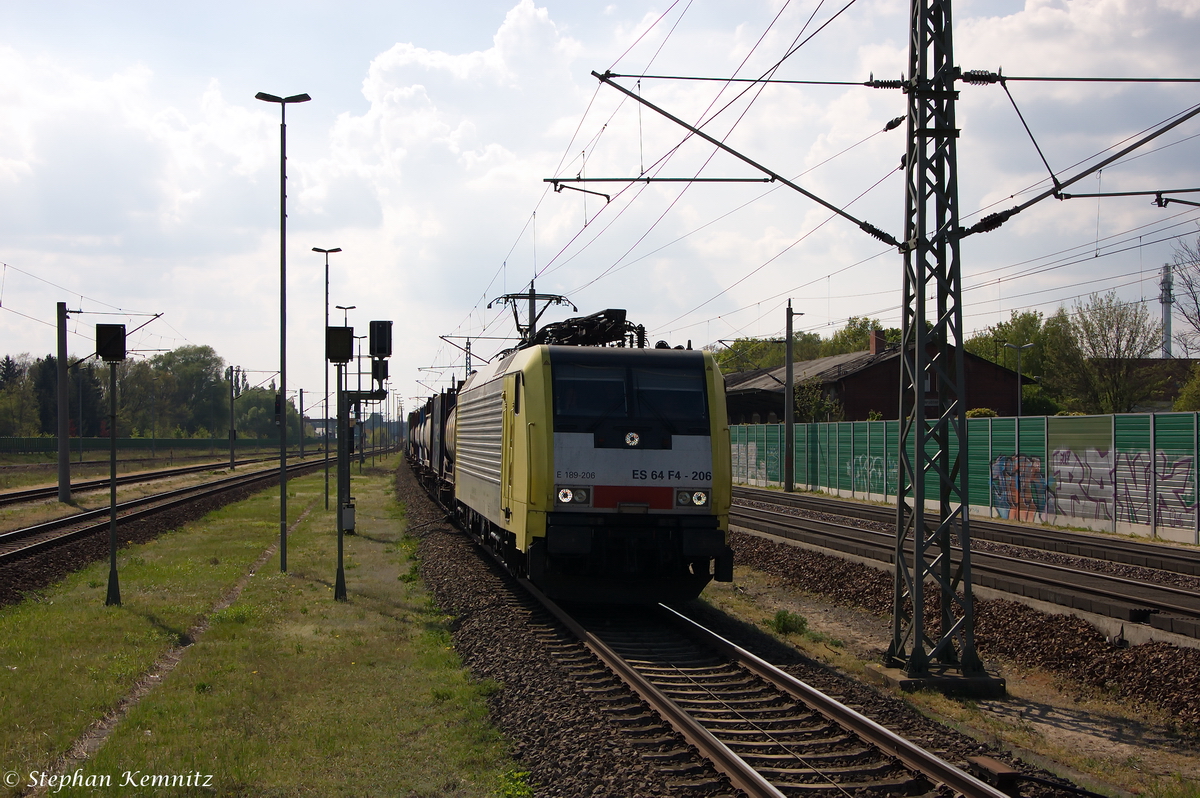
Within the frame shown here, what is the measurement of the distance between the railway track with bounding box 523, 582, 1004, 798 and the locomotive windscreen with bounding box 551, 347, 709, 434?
2.61 meters

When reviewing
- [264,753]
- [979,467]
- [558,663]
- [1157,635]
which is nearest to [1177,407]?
[979,467]

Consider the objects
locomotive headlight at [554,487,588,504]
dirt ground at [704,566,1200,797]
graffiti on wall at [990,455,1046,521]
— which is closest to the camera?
dirt ground at [704,566,1200,797]

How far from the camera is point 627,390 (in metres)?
12.0

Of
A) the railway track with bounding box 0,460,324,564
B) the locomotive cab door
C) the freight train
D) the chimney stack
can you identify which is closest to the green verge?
the locomotive cab door

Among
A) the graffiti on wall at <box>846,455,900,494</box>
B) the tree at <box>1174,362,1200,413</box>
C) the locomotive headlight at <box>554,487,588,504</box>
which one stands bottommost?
the graffiti on wall at <box>846,455,900,494</box>

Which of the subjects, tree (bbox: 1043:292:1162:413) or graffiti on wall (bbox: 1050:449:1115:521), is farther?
tree (bbox: 1043:292:1162:413)

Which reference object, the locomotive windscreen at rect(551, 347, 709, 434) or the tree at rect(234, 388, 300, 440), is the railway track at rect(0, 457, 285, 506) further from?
the tree at rect(234, 388, 300, 440)

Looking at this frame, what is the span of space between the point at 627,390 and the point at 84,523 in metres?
A: 18.8

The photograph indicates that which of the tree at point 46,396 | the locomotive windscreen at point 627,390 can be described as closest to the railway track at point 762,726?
the locomotive windscreen at point 627,390

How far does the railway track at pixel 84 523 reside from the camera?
1897 centimetres

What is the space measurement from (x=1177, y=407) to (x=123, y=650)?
57.0 m

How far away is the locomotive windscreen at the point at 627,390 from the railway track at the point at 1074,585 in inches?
191

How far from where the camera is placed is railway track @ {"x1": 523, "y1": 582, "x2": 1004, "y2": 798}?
615cm

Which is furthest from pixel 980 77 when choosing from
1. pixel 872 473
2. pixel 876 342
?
pixel 876 342
